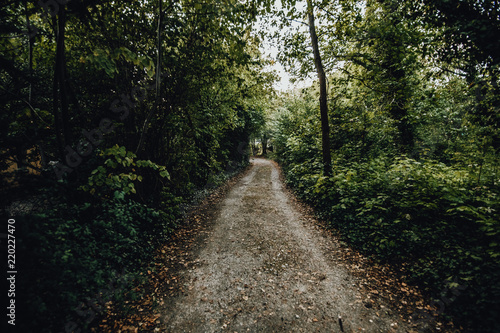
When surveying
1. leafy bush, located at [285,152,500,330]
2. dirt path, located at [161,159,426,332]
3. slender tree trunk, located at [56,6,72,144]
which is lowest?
dirt path, located at [161,159,426,332]

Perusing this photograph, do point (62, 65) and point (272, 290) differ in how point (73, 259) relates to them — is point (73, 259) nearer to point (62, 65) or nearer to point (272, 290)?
point (62, 65)

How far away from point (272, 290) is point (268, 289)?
0.30 ft

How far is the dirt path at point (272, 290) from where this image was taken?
3471 mm

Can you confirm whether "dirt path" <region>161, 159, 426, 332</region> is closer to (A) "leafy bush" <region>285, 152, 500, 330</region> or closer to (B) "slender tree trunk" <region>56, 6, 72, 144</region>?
(A) "leafy bush" <region>285, 152, 500, 330</region>

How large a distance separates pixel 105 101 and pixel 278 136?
19.2 metres

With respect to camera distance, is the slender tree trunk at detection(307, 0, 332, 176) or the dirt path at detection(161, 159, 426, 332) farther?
the slender tree trunk at detection(307, 0, 332, 176)

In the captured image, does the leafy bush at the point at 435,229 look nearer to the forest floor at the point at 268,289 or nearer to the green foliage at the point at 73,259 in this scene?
the forest floor at the point at 268,289

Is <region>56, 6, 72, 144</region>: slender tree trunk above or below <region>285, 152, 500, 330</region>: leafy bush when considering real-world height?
above

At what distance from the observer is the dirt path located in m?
3.47

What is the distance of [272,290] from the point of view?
4.24m

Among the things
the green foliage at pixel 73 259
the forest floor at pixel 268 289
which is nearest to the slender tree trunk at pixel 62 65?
the green foliage at pixel 73 259

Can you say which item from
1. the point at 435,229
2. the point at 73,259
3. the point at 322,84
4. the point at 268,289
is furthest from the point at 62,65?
the point at 435,229

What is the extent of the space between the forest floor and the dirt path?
18mm

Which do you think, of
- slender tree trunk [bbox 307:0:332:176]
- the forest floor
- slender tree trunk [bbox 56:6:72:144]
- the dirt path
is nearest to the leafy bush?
the forest floor
